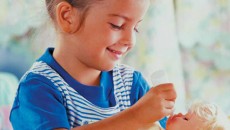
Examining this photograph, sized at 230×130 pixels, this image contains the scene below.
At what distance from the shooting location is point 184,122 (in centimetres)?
91

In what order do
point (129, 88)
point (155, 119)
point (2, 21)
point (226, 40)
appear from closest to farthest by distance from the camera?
point (155, 119), point (129, 88), point (2, 21), point (226, 40)

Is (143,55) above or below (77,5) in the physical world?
below

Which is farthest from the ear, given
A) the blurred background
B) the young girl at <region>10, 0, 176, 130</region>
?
the blurred background

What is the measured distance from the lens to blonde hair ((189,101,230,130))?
0.89 metres

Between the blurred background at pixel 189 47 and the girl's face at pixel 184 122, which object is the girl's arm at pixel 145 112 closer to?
the girl's face at pixel 184 122

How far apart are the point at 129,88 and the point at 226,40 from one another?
950 mm

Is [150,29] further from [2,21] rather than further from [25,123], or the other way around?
[25,123]

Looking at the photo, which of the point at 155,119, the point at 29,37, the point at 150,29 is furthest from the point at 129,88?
the point at 150,29

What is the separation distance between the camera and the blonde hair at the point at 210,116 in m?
0.89

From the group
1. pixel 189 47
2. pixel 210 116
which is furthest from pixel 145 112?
pixel 189 47

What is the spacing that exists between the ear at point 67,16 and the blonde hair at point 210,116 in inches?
11.7

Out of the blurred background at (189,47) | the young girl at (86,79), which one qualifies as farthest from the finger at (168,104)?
the blurred background at (189,47)

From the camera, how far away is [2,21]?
1.67 m

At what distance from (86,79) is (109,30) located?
145 mm
